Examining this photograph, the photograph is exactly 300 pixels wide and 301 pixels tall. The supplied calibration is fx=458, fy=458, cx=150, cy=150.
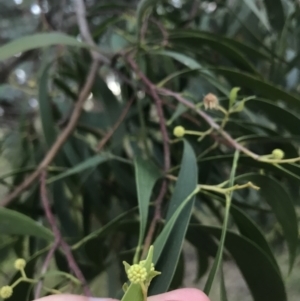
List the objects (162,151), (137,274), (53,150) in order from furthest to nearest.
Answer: (162,151) → (53,150) → (137,274)

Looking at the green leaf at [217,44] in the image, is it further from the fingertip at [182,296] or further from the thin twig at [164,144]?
the fingertip at [182,296]

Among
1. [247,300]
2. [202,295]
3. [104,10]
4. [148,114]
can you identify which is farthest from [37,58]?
[202,295]

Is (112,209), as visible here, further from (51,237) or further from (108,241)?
(51,237)

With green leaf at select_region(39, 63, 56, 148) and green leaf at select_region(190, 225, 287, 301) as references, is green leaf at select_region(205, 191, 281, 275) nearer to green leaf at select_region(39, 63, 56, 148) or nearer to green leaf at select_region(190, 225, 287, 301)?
green leaf at select_region(190, 225, 287, 301)

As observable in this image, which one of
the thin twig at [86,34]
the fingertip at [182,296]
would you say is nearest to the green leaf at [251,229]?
the fingertip at [182,296]

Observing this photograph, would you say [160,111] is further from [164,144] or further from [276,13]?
[276,13]

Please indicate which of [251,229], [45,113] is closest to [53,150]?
[45,113]
